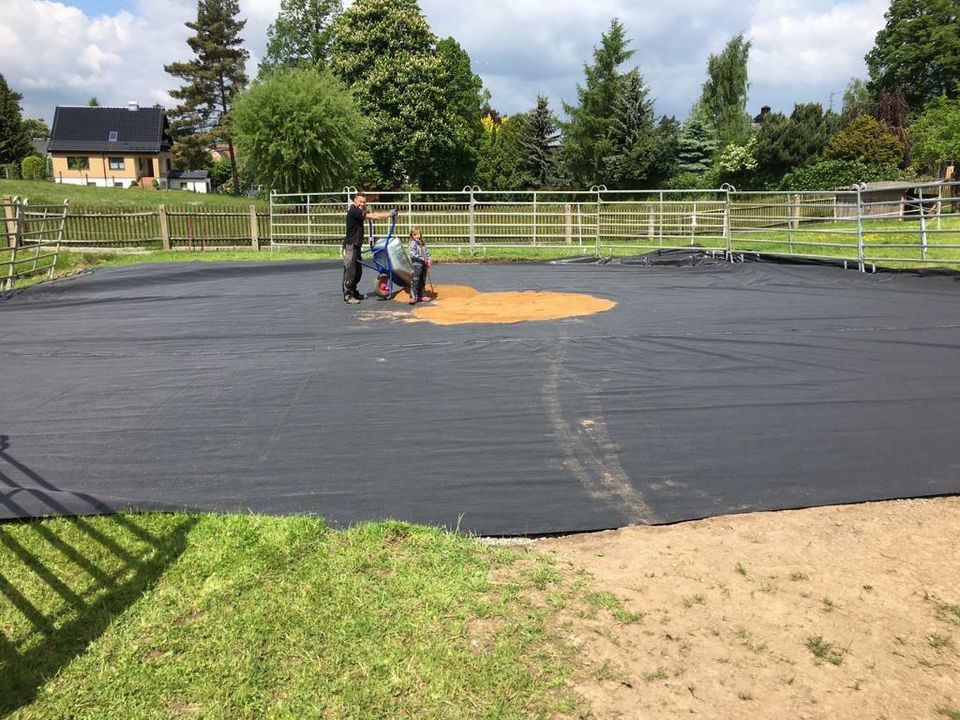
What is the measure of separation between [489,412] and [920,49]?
68701mm

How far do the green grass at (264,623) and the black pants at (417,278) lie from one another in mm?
6845

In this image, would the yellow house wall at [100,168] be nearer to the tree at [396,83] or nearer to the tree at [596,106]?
the tree at [396,83]

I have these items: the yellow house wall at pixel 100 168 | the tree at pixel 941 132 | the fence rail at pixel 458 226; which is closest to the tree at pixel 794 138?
the tree at pixel 941 132

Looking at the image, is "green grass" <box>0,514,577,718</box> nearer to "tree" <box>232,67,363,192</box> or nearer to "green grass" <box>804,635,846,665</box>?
"green grass" <box>804,635,846,665</box>

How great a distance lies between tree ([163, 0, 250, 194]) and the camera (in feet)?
174

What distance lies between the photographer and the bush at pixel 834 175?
35.8 metres

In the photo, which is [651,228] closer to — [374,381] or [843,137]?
[374,381]

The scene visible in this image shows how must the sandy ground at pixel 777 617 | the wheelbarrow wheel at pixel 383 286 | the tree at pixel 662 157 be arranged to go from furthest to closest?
the tree at pixel 662 157, the wheelbarrow wheel at pixel 383 286, the sandy ground at pixel 777 617

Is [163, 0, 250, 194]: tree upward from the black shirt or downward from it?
upward

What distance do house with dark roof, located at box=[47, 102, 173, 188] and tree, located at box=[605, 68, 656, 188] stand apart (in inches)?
1674

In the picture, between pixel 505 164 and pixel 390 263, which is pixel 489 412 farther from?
pixel 505 164

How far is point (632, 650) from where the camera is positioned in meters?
2.60

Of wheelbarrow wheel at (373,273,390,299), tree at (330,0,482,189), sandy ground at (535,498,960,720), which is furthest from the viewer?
tree at (330,0,482,189)

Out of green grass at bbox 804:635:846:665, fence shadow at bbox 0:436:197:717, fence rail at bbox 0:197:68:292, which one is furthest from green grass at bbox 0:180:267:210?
green grass at bbox 804:635:846:665
